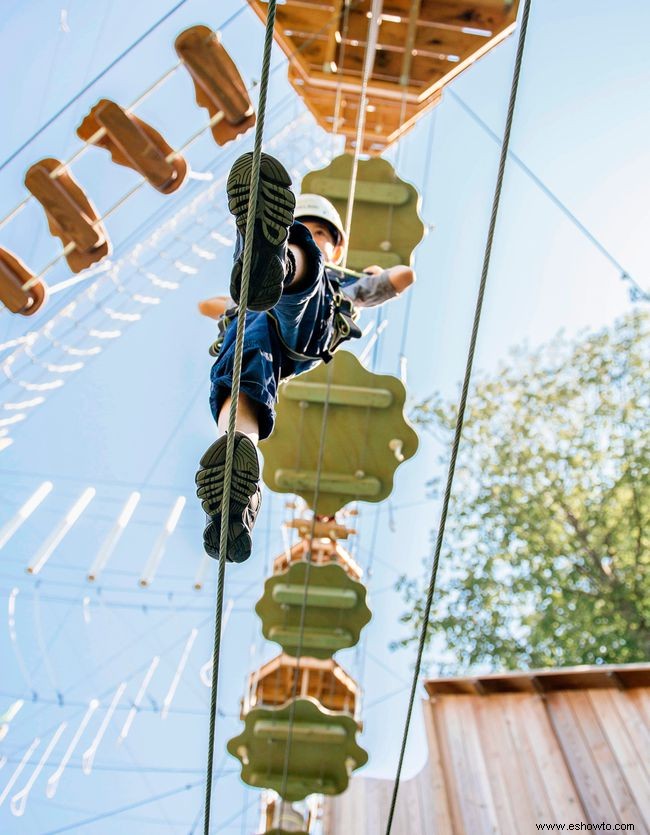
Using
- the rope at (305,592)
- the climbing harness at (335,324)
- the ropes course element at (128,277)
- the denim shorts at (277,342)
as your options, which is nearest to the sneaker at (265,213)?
the denim shorts at (277,342)

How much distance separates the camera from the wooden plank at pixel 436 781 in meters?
3.85

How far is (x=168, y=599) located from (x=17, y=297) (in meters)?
3.31

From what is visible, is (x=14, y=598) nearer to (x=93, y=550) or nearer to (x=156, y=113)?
(x=93, y=550)

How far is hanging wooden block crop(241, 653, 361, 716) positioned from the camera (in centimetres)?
425

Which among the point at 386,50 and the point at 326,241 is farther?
the point at 386,50

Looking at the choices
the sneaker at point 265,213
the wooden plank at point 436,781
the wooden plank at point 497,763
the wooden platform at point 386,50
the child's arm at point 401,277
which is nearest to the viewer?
the sneaker at point 265,213

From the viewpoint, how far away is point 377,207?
402cm

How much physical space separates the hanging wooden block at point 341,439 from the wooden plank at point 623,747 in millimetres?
1416

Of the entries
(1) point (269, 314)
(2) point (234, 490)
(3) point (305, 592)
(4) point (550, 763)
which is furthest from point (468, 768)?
(2) point (234, 490)

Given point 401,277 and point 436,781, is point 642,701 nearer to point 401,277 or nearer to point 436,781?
point 436,781

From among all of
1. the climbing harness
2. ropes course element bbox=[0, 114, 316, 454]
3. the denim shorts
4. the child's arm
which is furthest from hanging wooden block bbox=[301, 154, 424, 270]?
the denim shorts

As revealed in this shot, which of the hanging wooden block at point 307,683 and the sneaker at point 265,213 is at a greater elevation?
the sneaker at point 265,213

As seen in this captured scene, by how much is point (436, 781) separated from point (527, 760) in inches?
17.9

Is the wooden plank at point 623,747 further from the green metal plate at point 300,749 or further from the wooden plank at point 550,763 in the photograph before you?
the green metal plate at point 300,749
